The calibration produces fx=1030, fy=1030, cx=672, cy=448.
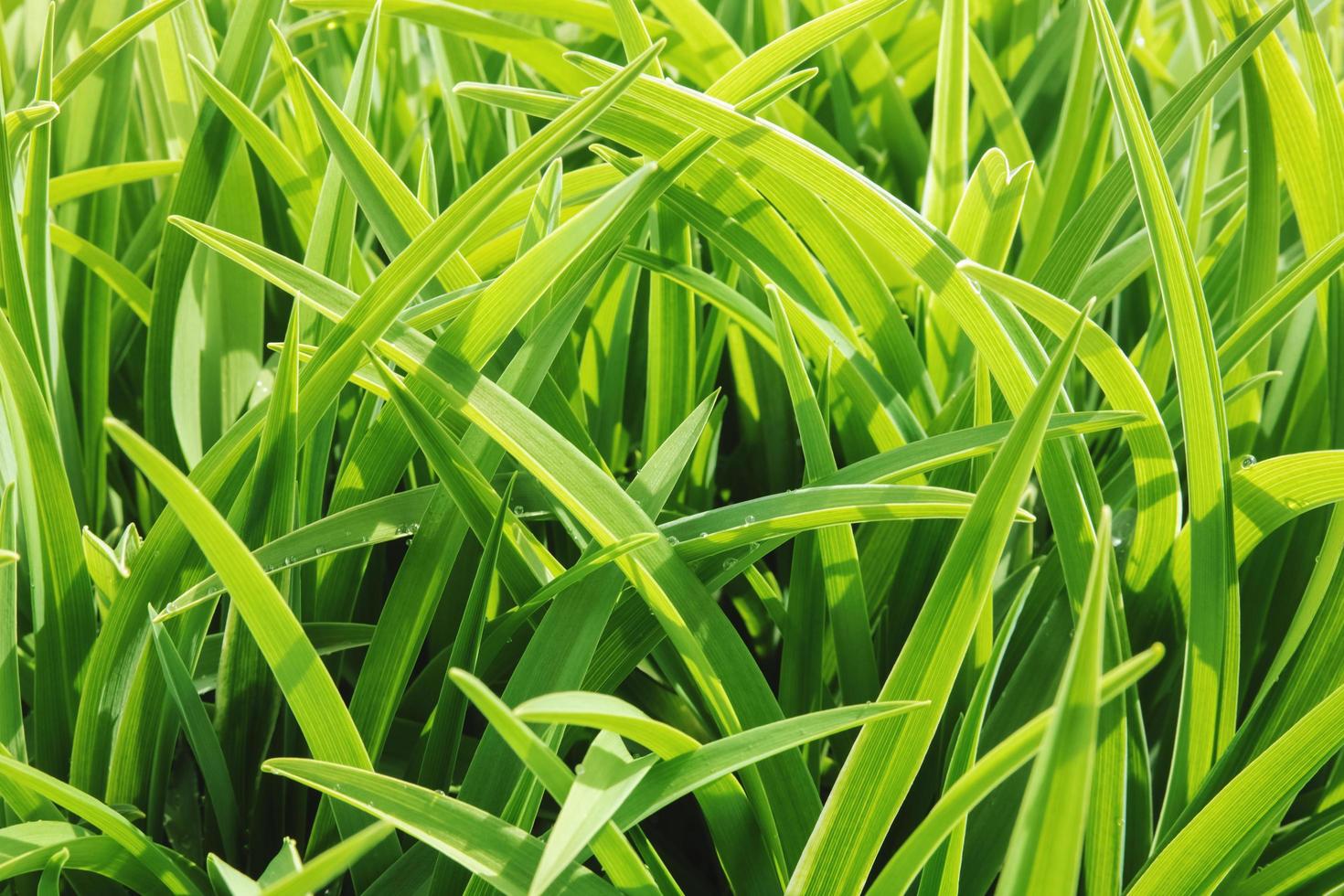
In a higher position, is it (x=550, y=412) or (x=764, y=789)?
(x=550, y=412)

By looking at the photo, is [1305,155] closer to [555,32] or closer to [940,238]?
[940,238]

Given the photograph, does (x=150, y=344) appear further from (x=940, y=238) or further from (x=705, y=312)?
(x=940, y=238)

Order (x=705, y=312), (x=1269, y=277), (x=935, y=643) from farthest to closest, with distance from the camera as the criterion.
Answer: (x=705, y=312), (x=1269, y=277), (x=935, y=643)

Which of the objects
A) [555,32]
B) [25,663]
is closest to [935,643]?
[25,663]

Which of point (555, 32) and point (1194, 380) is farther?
point (555, 32)

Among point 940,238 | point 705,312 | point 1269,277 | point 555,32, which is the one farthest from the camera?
point 555,32

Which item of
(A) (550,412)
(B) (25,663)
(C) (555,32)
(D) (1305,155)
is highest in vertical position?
(C) (555,32)
